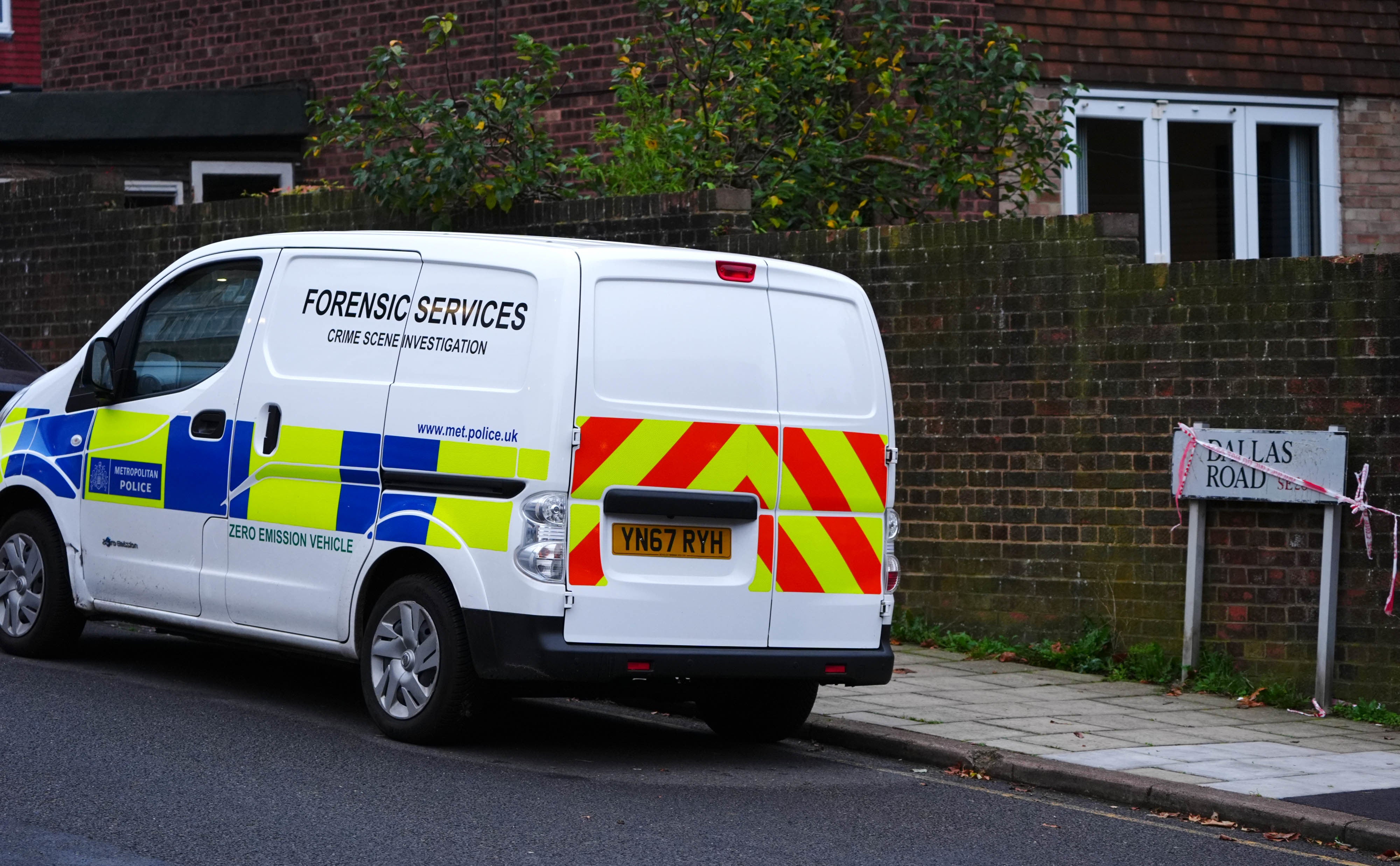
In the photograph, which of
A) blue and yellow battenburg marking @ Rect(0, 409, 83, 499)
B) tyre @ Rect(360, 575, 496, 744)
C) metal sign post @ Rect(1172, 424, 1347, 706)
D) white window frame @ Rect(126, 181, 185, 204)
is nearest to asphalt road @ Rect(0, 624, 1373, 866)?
tyre @ Rect(360, 575, 496, 744)

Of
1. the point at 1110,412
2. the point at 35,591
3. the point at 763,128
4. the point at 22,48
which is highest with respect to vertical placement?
the point at 22,48

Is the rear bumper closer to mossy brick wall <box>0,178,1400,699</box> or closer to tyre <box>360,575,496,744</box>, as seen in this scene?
tyre <box>360,575,496,744</box>

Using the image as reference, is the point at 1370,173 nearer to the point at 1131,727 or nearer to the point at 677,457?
the point at 1131,727

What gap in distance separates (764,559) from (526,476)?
1.05 meters

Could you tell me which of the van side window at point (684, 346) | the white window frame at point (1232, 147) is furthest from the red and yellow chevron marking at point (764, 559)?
the white window frame at point (1232, 147)

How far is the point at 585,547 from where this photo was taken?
22.9ft

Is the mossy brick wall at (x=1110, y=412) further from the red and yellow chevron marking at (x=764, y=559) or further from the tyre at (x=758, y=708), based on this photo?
the red and yellow chevron marking at (x=764, y=559)

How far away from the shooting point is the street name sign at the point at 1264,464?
922cm

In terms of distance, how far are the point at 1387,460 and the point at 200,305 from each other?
228 inches

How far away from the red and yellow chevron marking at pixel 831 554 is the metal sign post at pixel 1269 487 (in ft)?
8.80

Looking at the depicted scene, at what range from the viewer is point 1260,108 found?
15.6m

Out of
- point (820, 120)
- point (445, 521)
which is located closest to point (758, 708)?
point (445, 521)

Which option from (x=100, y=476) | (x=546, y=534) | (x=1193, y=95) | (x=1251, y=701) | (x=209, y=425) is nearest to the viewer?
(x=546, y=534)

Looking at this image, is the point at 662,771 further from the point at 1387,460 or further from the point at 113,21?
the point at 113,21
